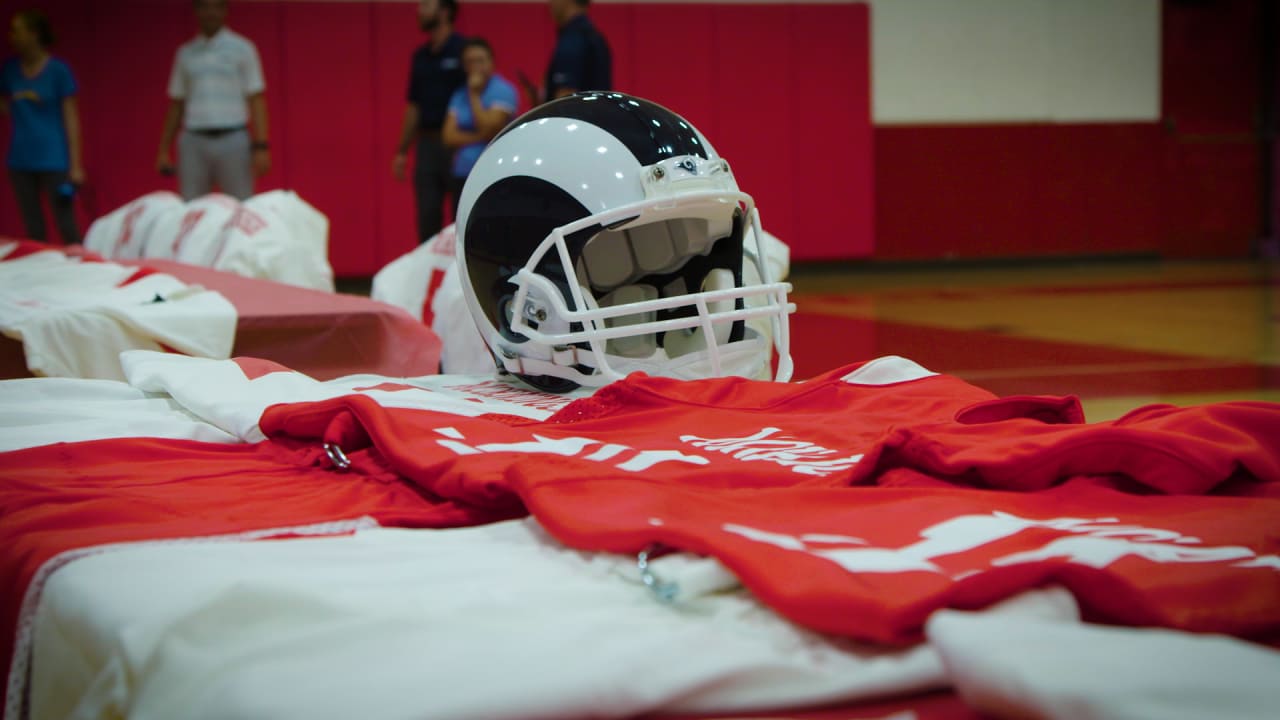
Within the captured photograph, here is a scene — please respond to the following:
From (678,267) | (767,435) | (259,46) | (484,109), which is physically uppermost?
(259,46)

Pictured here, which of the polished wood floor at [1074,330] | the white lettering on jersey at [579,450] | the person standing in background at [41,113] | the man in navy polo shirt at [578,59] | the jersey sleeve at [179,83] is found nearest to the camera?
the white lettering on jersey at [579,450]

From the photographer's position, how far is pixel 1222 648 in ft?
1.98

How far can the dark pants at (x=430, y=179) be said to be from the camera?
18.3 ft

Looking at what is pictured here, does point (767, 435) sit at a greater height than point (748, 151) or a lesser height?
lesser

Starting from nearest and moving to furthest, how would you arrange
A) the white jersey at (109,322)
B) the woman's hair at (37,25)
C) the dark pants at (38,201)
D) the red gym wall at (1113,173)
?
the white jersey at (109,322)
the woman's hair at (37,25)
the dark pants at (38,201)
the red gym wall at (1113,173)

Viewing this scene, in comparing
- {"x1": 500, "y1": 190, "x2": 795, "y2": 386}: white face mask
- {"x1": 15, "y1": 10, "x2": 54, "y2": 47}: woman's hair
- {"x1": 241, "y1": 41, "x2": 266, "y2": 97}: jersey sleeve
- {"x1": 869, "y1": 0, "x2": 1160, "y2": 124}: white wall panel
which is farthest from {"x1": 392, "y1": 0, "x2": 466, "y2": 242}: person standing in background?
{"x1": 869, "y1": 0, "x2": 1160, "y2": 124}: white wall panel

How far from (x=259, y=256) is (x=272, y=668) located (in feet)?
11.4

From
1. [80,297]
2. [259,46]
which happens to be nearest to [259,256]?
[80,297]

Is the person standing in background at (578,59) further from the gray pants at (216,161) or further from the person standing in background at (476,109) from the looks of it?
the gray pants at (216,161)

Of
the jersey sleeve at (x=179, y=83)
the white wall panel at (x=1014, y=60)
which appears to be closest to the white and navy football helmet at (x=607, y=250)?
the jersey sleeve at (x=179, y=83)

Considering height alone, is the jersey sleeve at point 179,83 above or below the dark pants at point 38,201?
above

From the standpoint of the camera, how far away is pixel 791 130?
919cm

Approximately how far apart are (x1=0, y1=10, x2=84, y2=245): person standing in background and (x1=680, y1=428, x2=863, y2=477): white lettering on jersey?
5668mm

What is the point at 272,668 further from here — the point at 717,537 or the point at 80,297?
the point at 80,297
